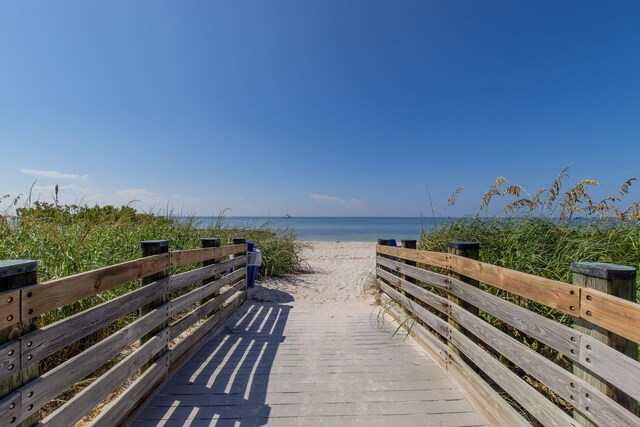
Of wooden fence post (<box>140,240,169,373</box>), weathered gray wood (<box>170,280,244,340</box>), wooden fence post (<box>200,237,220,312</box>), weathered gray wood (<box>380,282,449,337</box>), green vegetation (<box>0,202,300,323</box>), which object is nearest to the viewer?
wooden fence post (<box>140,240,169,373</box>)

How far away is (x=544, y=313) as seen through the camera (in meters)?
2.99

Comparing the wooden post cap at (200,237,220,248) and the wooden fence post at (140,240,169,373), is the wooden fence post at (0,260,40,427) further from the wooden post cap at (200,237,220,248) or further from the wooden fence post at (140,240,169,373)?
the wooden post cap at (200,237,220,248)

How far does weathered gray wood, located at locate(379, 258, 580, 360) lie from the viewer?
167cm

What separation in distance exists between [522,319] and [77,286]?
2.69m

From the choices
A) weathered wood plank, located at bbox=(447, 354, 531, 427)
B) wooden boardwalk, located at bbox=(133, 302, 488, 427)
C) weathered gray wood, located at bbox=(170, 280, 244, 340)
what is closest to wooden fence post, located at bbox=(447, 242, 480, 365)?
weathered wood plank, located at bbox=(447, 354, 531, 427)

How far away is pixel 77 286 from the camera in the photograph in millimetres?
1837

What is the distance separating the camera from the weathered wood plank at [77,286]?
1507 millimetres

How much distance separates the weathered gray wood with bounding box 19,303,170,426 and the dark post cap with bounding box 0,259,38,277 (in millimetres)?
512

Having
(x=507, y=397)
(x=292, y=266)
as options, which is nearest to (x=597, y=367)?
(x=507, y=397)

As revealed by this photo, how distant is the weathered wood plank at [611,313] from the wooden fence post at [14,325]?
2.53 metres

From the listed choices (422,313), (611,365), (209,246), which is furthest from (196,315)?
(611,365)

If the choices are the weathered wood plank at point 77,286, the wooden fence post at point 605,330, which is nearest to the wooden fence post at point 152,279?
the weathered wood plank at point 77,286

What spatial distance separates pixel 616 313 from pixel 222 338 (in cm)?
386

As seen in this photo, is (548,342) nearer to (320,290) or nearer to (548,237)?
(548,237)
